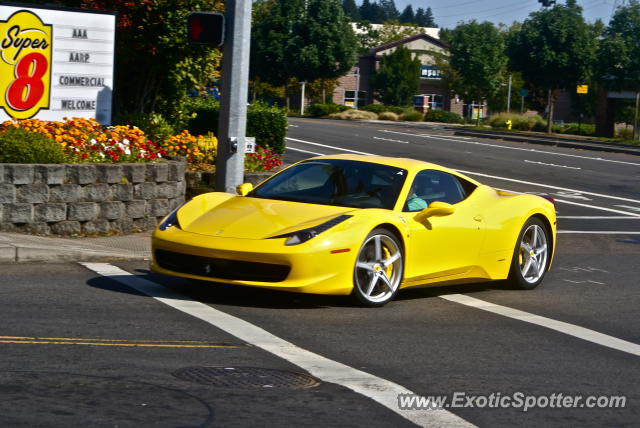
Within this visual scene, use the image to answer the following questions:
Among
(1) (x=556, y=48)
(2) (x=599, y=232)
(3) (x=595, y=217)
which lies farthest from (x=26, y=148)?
(1) (x=556, y=48)

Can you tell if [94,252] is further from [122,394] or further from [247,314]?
[122,394]

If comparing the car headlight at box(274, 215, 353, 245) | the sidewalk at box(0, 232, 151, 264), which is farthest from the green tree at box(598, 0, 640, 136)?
the car headlight at box(274, 215, 353, 245)

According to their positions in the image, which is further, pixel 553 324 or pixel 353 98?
pixel 353 98

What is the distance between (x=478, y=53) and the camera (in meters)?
75.4

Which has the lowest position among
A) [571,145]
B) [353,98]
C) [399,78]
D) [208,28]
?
[571,145]

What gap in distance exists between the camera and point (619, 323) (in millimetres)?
8805

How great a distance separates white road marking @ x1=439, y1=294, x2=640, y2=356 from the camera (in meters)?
7.77

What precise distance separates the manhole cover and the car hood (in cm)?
247

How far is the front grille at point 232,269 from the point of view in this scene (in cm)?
838

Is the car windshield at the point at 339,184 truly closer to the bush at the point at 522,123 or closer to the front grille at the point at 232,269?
the front grille at the point at 232,269

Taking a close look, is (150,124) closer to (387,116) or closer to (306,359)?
(306,359)

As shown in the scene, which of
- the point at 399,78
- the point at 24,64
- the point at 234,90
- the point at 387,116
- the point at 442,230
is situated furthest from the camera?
the point at 399,78

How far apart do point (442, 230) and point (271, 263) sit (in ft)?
6.62

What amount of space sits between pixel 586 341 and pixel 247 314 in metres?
2.65
